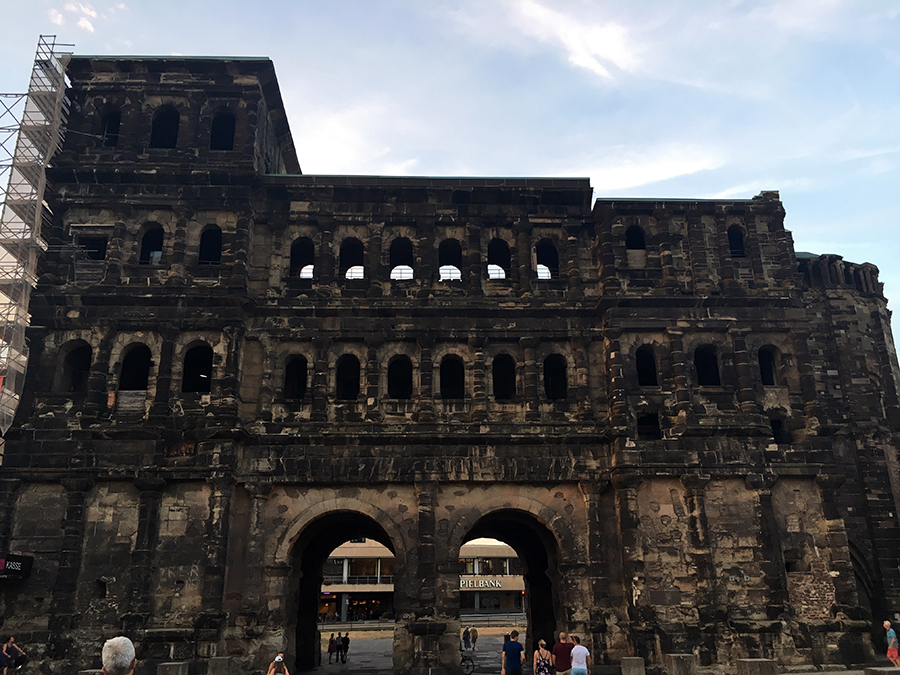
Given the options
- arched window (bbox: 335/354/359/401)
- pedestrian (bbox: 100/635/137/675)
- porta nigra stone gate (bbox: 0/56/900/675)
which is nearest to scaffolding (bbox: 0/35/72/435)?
porta nigra stone gate (bbox: 0/56/900/675)

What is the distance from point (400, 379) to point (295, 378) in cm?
416

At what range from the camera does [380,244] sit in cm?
2666

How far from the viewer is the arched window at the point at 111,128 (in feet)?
88.8

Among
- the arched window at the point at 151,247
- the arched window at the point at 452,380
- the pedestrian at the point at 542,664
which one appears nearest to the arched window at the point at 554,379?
the arched window at the point at 452,380

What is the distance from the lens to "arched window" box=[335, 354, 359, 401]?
2616 cm

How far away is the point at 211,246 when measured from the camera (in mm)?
26969

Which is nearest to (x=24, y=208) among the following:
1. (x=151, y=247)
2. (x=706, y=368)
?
(x=151, y=247)

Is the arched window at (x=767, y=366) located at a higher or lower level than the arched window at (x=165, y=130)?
lower

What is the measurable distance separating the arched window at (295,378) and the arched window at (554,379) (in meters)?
9.35

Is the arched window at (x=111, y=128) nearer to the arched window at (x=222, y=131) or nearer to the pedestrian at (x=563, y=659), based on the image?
the arched window at (x=222, y=131)

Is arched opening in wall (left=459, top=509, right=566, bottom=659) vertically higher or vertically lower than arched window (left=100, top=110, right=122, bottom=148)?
lower

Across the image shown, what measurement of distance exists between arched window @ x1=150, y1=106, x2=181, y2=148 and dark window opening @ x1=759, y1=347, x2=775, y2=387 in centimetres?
2471

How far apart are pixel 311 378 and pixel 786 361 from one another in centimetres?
1773

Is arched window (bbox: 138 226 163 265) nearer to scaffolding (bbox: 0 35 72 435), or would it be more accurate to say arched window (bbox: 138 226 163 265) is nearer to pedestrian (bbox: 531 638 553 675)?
scaffolding (bbox: 0 35 72 435)
